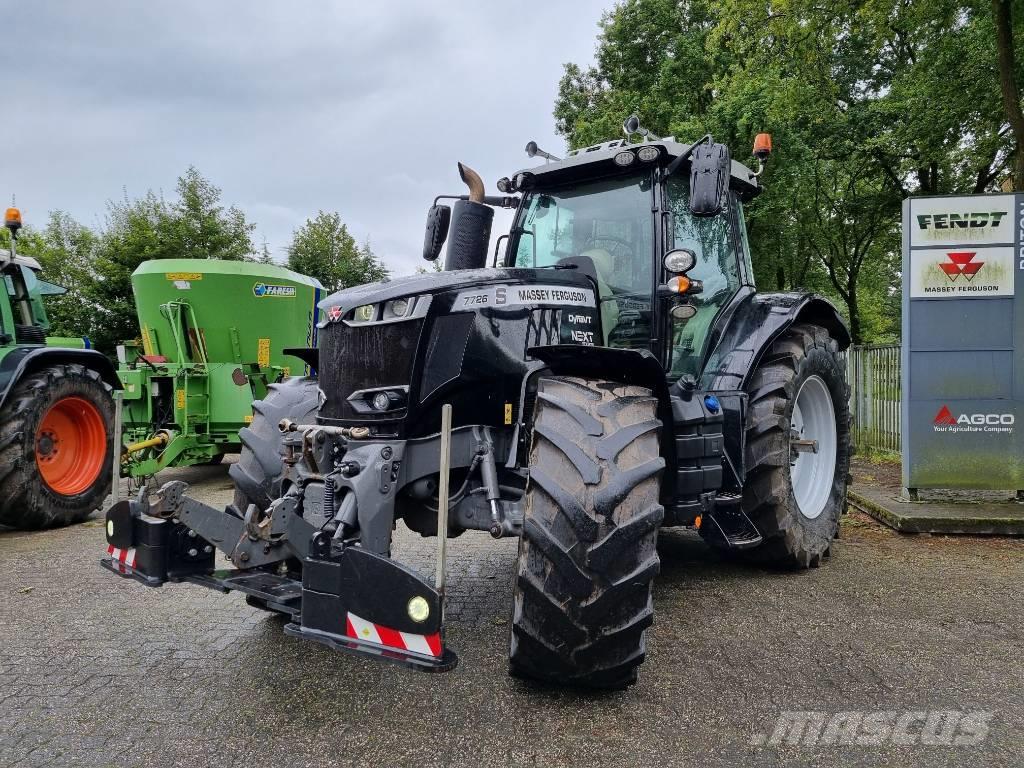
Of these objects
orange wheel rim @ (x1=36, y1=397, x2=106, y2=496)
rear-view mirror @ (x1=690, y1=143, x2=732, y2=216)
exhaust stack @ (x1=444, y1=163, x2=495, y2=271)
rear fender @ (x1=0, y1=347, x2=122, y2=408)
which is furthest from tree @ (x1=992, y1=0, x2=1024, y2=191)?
orange wheel rim @ (x1=36, y1=397, x2=106, y2=496)

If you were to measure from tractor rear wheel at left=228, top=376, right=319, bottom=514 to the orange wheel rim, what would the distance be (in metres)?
3.62

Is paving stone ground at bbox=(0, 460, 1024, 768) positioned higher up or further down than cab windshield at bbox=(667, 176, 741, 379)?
further down

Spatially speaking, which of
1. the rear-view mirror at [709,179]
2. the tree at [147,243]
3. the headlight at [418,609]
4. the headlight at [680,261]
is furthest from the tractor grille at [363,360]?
the tree at [147,243]

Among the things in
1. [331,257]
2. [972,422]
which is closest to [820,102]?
[972,422]

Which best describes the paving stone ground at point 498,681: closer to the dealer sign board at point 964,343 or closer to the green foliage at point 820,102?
the dealer sign board at point 964,343

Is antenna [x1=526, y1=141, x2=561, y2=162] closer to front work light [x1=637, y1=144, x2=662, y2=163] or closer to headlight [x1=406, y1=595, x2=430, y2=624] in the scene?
front work light [x1=637, y1=144, x2=662, y2=163]

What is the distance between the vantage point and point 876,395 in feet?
33.7

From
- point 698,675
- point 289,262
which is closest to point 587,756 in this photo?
point 698,675

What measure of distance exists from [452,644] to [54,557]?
3.60 metres

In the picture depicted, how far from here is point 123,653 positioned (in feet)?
10.8

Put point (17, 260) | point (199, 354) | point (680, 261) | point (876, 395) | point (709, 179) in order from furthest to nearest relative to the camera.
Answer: point (876, 395) < point (199, 354) < point (17, 260) < point (680, 261) < point (709, 179)
